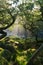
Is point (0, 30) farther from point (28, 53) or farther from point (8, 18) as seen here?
point (28, 53)

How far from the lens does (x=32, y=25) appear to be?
35.3ft

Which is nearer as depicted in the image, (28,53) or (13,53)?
(13,53)

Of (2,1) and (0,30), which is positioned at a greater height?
(2,1)

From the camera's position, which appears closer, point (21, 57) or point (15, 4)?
point (15, 4)

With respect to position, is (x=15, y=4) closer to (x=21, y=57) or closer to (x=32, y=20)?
(x=32, y=20)

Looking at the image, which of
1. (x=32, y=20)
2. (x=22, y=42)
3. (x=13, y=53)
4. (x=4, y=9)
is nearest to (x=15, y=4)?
(x=4, y=9)

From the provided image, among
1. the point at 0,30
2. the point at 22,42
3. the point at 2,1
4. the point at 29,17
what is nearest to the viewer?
the point at 2,1

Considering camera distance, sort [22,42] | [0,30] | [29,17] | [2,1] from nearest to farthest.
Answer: [2,1] → [29,17] → [0,30] → [22,42]

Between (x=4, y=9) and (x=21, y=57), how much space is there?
2739mm

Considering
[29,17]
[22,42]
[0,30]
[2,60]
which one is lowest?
[22,42]

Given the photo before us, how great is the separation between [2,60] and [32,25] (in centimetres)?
254

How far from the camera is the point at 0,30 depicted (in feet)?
35.6

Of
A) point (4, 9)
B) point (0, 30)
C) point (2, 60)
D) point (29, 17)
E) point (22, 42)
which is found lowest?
point (22, 42)

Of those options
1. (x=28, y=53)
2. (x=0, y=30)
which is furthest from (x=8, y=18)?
Result: (x=28, y=53)
